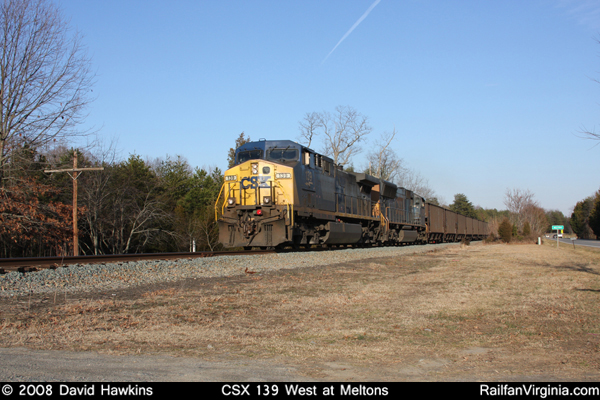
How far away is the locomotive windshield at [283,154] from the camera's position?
17.5 meters

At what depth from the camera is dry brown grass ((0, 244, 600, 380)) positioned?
4410 mm

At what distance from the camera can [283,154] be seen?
1762 cm

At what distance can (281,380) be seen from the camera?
3.51 metres

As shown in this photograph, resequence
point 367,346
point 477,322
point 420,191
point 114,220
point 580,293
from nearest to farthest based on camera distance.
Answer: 1. point 367,346
2. point 477,322
3. point 580,293
4. point 114,220
5. point 420,191

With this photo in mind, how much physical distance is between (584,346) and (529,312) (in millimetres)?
2047

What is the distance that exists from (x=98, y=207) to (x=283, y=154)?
828 inches

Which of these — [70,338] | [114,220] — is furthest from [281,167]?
[114,220]

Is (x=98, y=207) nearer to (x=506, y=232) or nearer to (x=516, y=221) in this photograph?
(x=506, y=232)

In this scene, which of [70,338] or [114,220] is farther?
[114,220]

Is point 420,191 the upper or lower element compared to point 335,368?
upper

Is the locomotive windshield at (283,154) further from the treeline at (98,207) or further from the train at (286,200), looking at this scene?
the treeline at (98,207)

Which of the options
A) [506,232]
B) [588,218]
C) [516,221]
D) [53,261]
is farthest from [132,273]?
[588,218]

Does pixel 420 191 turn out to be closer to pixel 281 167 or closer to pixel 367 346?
pixel 281 167

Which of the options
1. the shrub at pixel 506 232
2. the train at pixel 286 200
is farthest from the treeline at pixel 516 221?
the train at pixel 286 200
